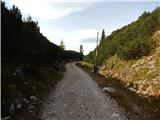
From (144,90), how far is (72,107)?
989 cm

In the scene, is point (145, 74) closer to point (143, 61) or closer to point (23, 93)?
point (143, 61)

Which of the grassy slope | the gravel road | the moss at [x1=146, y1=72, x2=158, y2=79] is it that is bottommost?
the gravel road

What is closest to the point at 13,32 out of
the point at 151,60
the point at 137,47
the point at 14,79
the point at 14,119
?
the point at 14,79

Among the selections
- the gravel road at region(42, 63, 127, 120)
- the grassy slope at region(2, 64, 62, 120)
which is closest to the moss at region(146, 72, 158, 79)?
the gravel road at region(42, 63, 127, 120)

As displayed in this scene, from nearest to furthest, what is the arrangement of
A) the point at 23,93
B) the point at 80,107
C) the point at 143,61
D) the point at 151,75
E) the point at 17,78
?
the point at 80,107
the point at 23,93
the point at 17,78
the point at 151,75
the point at 143,61

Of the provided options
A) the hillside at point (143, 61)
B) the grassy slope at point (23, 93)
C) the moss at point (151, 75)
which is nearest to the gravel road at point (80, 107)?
the grassy slope at point (23, 93)

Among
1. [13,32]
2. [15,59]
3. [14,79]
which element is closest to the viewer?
[14,79]

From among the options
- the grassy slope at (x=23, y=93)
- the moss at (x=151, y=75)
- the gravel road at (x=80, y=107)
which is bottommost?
the gravel road at (x=80, y=107)

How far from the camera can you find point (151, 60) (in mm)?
34406

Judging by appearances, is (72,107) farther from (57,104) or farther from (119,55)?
(119,55)

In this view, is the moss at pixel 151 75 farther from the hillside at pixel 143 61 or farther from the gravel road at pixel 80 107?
the gravel road at pixel 80 107

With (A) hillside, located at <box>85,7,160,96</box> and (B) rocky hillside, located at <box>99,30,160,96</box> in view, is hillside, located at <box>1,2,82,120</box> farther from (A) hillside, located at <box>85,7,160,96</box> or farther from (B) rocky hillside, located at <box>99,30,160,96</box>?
(A) hillside, located at <box>85,7,160,96</box>

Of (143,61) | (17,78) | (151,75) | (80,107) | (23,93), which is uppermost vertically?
(143,61)

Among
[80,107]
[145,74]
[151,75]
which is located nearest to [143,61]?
[145,74]
